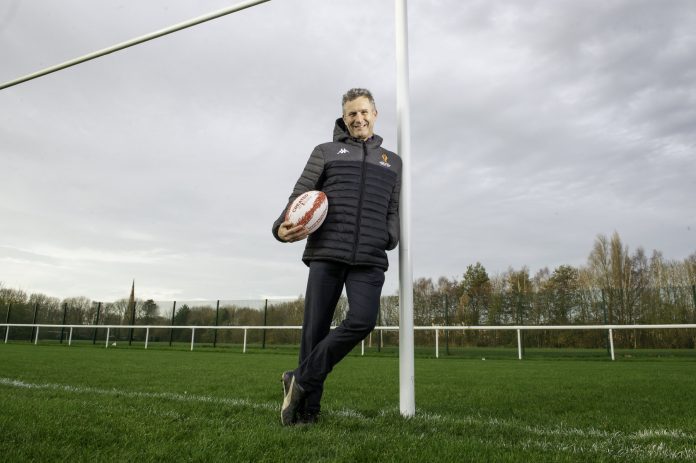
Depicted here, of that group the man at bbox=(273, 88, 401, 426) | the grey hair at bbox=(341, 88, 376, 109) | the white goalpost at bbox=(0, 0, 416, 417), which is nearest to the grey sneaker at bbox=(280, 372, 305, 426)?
the man at bbox=(273, 88, 401, 426)

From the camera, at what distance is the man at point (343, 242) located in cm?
281

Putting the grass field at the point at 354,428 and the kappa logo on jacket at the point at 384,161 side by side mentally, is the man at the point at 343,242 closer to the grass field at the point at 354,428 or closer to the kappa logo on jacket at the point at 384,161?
the kappa logo on jacket at the point at 384,161

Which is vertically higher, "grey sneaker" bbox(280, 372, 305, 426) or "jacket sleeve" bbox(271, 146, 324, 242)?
"jacket sleeve" bbox(271, 146, 324, 242)

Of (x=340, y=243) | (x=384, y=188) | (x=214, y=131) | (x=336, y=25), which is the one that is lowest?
(x=340, y=243)

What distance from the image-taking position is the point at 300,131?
9.36 meters

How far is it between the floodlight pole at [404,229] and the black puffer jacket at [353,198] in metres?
0.15

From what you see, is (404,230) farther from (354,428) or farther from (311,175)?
(354,428)

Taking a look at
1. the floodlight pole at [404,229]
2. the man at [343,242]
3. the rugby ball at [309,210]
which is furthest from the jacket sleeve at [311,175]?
the floodlight pole at [404,229]

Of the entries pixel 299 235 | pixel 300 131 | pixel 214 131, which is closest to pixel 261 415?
pixel 299 235

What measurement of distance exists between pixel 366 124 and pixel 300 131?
21.3 feet

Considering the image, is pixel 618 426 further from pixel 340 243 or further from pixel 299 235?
pixel 299 235

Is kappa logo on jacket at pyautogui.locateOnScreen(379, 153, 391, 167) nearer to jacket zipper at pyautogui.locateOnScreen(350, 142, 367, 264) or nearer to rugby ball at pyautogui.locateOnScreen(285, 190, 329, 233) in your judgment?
jacket zipper at pyautogui.locateOnScreen(350, 142, 367, 264)

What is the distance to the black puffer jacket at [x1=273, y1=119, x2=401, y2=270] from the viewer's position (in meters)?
2.87

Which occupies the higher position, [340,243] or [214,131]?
[214,131]
